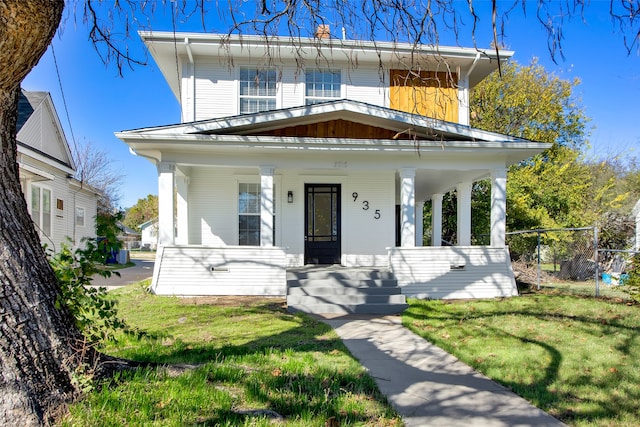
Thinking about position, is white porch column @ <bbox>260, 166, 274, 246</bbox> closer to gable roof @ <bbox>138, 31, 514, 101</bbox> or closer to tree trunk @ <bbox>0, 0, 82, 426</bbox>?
gable roof @ <bbox>138, 31, 514, 101</bbox>

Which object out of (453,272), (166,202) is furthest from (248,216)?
(453,272)

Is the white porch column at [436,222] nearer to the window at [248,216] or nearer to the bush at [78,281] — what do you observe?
the window at [248,216]

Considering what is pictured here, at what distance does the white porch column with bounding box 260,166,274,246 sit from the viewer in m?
8.73

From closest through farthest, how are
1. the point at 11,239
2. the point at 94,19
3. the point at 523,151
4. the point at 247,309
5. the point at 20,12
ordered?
the point at 20,12
the point at 11,239
the point at 94,19
the point at 247,309
the point at 523,151

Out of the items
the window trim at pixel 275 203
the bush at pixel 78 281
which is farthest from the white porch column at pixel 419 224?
the bush at pixel 78 281

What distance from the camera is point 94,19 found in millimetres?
4059

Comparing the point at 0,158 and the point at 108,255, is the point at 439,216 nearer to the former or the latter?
the point at 108,255

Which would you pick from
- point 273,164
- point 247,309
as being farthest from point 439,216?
point 247,309

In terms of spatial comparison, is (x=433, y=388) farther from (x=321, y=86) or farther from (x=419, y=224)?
(x=419, y=224)

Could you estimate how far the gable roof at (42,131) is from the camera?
1350 centimetres

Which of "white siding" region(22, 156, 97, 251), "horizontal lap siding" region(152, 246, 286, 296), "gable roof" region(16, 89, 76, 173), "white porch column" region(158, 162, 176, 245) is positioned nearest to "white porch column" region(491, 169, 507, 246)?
"horizontal lap siding" region(152, 246, 286, 296)

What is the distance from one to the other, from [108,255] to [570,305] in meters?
8.25

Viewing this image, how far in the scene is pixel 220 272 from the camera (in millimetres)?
8727

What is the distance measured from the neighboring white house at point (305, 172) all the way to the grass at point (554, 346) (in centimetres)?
157
